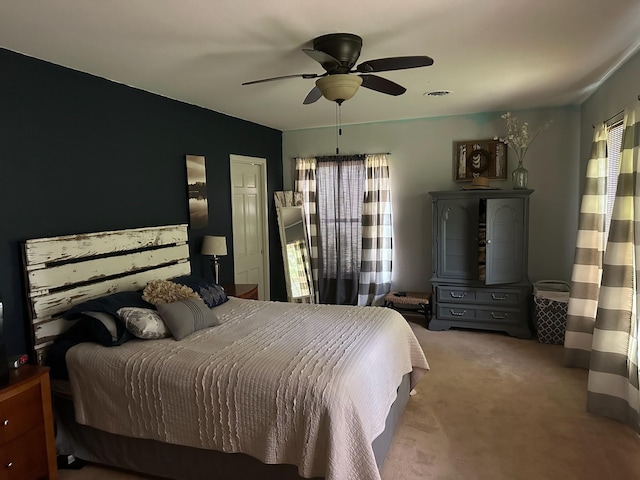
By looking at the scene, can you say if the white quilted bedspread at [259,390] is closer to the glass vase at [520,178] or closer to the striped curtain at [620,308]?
the striped curtain at [620,308]

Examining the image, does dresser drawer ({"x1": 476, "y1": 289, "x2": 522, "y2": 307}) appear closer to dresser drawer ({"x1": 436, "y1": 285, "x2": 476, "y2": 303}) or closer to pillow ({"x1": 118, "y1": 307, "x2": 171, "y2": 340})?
dresser drawer ({"x1": 436, "y1": 285, "x2": 476, "y2": 303})

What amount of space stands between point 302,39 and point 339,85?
331 mm

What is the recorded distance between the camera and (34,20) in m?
2.19

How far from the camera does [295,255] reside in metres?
5.67

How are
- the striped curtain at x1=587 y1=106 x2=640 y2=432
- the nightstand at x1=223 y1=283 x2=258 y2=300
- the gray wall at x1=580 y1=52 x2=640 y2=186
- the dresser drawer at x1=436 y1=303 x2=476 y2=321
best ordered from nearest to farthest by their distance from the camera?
the striped curtain at x1=587 y1=106 x2=640 y2=432 → the gray wall at x1=580 y1=52 x2=640 y2=186 → the nightstand at x1=223 y1=283 x2=258 y2=300 → the dresser drawer at x1=436 y1=303 x2=476 y2=321

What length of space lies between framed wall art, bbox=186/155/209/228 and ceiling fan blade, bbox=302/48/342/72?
1995 millimetres

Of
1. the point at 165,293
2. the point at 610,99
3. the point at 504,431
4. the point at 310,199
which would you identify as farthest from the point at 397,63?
the point at 310,199

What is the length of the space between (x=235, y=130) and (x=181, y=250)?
5.51 feet

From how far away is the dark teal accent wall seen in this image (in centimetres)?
262

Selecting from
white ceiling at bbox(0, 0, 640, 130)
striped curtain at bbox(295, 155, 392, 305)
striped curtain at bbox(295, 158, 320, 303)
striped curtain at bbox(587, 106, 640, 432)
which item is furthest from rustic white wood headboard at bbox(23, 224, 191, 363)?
striped curtain at bbox(587, 106, 640, 432)

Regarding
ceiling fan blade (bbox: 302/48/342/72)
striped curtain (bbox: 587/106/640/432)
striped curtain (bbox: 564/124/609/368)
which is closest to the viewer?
ceiling fan blade (bbox: 302/48/342/72)

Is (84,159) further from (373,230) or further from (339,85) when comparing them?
(373,230)

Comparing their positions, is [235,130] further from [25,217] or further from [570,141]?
[570,141]

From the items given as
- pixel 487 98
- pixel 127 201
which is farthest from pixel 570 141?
pixel 127 201
